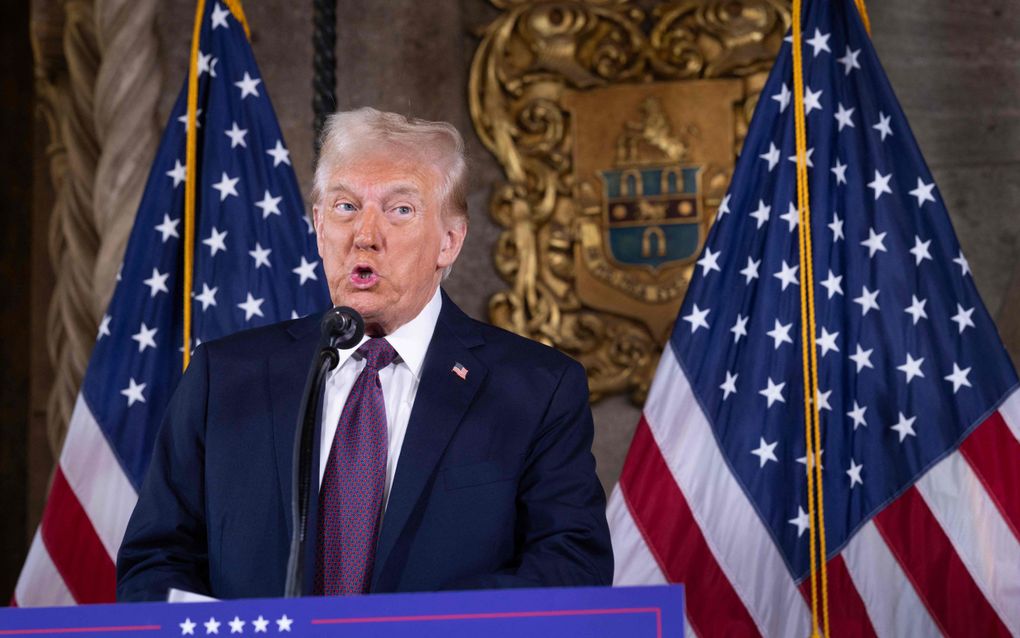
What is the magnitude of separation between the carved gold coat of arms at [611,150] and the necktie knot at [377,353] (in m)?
1.81

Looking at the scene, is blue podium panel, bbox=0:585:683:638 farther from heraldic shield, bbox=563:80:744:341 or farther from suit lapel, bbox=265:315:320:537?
heraldic shield, bbox=563:80:744:341

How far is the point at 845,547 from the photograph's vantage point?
3.09 m

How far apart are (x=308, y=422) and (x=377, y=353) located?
1.57 ft

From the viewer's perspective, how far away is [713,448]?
320 cm

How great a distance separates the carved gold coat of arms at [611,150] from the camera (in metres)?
3.88

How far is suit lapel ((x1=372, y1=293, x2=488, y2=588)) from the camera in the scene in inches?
76.9

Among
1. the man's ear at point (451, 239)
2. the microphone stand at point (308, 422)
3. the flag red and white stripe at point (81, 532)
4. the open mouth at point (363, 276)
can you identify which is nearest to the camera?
the microphone stand at point (308, 422)

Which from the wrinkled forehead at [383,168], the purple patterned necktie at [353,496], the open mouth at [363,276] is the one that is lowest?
the purple patterned necktie at [353,496]

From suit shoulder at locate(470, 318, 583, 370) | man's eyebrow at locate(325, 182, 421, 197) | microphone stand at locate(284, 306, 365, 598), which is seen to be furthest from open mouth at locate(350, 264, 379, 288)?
microphone stand at locate(284, 306, 365, 598)

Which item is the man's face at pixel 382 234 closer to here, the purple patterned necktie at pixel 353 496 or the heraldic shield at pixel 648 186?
the purple patterned necktie at pixel 353 496

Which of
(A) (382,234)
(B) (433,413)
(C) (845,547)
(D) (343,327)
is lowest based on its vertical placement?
(C) (845,547)

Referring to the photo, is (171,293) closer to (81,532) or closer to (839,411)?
(81,532)

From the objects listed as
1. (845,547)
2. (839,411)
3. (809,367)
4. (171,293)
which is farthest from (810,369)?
(171,293)

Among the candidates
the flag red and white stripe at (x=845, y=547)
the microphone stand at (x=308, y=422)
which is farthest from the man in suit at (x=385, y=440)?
the flag red and white stripe at (x=845, y=547)
